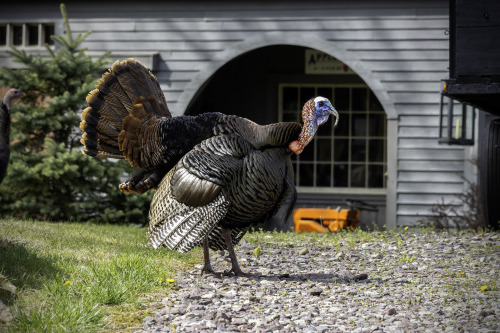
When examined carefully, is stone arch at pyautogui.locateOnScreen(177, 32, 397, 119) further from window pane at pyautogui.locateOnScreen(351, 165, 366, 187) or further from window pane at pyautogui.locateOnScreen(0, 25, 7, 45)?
window pane at pyautogui.locateOnScreen(0, 25, 7, 45)

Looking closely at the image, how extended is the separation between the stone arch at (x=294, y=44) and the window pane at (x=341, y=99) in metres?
2.09

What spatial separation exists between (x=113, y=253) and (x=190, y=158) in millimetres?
1333

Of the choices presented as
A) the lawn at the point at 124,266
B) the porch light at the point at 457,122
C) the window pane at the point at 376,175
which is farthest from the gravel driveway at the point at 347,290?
the window pane at the point at 376,175

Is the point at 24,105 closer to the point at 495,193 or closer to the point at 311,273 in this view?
the point at 311,273

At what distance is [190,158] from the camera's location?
501 centimetres

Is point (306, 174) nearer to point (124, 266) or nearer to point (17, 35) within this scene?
point (17, 35)

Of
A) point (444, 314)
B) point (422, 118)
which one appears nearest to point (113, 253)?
point (444, 314)

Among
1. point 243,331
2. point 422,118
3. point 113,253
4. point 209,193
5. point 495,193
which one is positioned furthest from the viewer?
point 422,118

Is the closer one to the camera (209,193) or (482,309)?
(482,309)

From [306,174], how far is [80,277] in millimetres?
8508

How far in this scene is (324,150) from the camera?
1284 cm

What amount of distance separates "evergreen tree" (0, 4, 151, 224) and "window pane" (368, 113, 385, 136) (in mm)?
4936

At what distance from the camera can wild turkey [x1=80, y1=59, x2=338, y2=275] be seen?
15.9ft

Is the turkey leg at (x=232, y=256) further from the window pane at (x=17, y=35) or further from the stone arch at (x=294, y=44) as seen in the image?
the window pane at (x=17, y=35)
